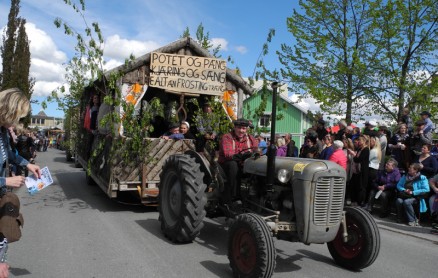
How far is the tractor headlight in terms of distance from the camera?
171 inches

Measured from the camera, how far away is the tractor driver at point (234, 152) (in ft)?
17.0

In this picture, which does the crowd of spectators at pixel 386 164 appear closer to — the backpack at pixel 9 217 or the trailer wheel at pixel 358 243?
the trailer wheel at pixel 358 243

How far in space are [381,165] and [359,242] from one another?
5.76 metres

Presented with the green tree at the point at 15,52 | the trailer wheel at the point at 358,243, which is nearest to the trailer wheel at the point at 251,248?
the trailer wheel at the point at 358,243

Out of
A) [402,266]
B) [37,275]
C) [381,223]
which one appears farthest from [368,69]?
[37,275]

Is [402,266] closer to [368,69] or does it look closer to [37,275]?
[37,275]

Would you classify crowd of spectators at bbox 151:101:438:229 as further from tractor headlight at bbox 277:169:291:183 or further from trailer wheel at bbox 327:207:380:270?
tractor headlight at bbox 277:169:291:183

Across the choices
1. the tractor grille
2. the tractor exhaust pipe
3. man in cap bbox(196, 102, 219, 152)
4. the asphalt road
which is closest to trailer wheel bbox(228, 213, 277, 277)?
the asphalt road

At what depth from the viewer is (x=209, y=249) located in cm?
533

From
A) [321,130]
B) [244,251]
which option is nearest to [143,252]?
[244,251]

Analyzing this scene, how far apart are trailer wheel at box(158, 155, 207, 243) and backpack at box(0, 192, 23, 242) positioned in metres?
2.70

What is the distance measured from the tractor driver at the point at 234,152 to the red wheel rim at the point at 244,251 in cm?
103

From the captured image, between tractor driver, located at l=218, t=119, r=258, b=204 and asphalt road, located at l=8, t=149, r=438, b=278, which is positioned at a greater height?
tractor driver, located at l=218, t=119, r=258, b=204

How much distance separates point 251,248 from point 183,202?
155cm
